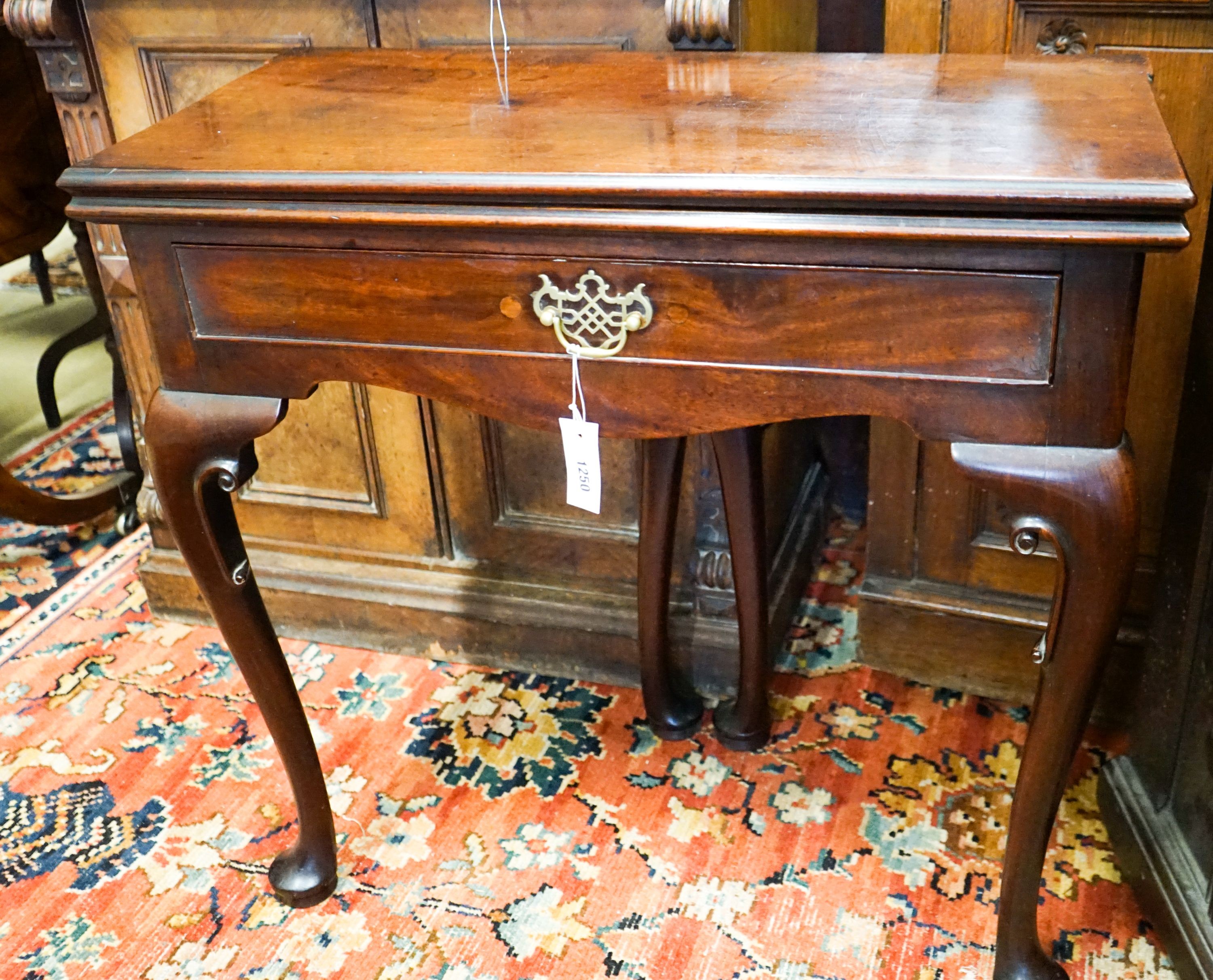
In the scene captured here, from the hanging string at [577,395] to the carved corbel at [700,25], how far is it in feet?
1.70

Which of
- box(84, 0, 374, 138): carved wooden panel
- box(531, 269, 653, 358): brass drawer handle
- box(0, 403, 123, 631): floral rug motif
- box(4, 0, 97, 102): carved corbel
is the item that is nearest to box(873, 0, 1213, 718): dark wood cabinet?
box(531, 269, 653, 358): brass drawer handle

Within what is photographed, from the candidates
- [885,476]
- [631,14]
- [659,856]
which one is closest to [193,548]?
[659,856]

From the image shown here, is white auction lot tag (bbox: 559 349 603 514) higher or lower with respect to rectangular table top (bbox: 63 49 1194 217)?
lower

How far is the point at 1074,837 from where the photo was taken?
1566 mm

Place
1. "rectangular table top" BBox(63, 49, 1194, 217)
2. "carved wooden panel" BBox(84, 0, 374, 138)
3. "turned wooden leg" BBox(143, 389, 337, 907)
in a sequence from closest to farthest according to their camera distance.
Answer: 1. "rectangular table top" BBox(63, 49, 1194, 217)
2. "turned wooden leg" BBox(143, 389, 337, 907)
3. "carved wooden panel" BBox(84, 0, 374, 138)

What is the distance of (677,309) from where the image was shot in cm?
106

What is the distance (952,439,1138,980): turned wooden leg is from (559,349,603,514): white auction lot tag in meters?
0.32

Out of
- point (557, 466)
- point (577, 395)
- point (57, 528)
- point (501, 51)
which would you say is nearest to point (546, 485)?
point (557, 466)

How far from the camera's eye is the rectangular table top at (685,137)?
96 cm

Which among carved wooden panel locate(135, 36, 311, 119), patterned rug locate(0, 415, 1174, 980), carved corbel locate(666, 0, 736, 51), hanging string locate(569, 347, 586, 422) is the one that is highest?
carved corbel locate(666, 0, 736, 51)

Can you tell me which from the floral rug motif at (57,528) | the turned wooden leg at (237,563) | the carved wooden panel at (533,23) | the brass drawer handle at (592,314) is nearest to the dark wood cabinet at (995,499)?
the carved wooden panel at (533,23)

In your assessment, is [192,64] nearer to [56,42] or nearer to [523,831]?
[56,42]

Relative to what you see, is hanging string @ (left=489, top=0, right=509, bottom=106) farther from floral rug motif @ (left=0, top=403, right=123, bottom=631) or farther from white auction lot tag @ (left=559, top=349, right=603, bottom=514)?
floral rug motif @ (left=0, top=403, right=123, bottom=631)

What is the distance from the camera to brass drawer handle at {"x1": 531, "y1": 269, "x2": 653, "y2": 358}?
1.06 metres
